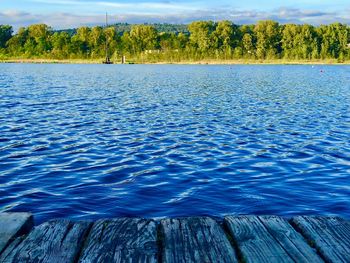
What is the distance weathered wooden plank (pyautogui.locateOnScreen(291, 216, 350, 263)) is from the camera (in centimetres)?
316

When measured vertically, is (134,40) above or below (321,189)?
above

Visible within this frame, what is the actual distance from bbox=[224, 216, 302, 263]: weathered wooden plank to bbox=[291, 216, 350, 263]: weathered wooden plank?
0.94 feet

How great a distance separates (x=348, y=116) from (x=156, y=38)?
155654 millimetres

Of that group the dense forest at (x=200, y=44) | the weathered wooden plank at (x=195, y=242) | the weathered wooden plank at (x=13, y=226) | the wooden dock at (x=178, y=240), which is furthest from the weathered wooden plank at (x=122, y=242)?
the dense forest at (x=200, y=44)

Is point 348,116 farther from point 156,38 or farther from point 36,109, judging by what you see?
point 156,38

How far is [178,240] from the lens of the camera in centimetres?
339

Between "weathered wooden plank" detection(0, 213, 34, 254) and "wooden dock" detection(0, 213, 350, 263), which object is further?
"weathered wooden plank" detection(0, 213, 34, 254)

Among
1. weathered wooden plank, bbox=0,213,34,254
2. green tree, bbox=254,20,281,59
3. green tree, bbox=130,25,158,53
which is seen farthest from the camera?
green tree, bbox=130,25,158,53

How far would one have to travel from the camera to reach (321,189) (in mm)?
10844

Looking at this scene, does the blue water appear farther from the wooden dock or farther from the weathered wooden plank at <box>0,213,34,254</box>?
the wooden dock

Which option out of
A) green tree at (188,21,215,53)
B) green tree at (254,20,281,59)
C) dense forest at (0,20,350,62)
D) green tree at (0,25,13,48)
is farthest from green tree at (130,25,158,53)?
green tree at (0,25,13,48)

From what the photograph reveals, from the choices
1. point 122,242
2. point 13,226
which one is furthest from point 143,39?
point 122,242

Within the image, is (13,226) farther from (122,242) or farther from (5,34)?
(5,34)

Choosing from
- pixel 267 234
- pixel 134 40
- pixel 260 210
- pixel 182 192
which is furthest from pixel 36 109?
pixel 134 40
